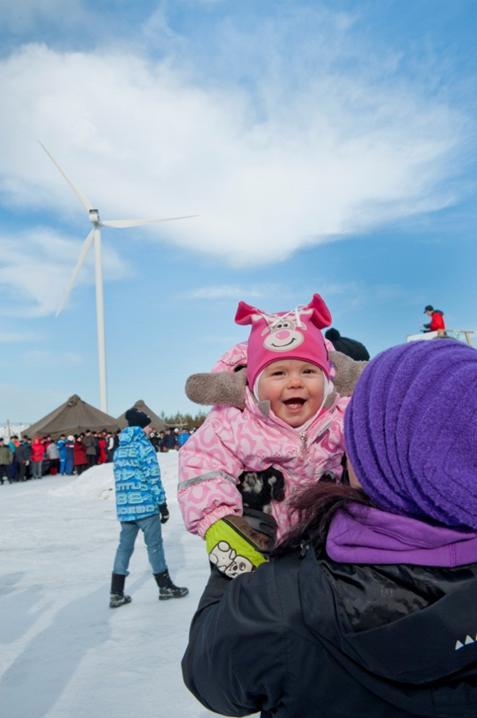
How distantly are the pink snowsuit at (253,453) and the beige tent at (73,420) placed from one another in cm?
2801

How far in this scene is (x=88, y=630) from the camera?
4324mm

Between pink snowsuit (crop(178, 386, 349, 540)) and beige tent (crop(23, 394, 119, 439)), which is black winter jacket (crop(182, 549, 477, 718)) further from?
beige tent (crop(23, 394, 119, 439))

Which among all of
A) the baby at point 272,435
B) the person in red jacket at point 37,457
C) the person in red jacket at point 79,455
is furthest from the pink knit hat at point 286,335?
the person in red jacket at point 79,455

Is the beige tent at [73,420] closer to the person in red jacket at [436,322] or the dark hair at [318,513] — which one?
the person in red jacket at [436,322]

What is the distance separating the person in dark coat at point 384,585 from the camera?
853 millimetres

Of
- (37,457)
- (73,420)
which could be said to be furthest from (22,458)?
(73,420)

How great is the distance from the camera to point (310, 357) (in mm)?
1618

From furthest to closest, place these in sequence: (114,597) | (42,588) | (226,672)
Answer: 1. (42,588)
2. (114,597)
3. (226,672)

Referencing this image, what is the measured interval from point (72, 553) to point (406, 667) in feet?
22.6

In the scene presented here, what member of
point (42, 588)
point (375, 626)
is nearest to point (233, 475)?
point (375, 626)

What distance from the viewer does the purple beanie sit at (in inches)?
33.5

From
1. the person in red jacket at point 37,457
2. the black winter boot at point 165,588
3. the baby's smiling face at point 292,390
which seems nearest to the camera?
the baby's smiling face at point 292,390

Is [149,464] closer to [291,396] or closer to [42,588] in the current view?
[42,588]

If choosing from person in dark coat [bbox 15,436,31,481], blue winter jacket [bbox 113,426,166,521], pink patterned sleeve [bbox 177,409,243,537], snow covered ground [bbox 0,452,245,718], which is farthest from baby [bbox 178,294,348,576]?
person in dark coat [bbox 15,436,31,481]
